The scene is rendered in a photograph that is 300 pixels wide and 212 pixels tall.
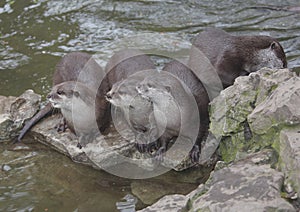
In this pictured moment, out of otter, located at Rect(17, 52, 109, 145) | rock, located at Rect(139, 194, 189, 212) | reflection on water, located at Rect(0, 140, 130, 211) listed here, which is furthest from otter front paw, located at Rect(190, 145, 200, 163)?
rock, located at Rect(139, 194, 189, 212)

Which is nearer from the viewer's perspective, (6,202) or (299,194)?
(299,194)

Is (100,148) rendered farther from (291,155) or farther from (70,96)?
(291,155)

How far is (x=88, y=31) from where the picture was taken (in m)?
5.73

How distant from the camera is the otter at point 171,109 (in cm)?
346

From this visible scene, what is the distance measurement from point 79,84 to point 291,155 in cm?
200

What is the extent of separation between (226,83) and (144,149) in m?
0.79

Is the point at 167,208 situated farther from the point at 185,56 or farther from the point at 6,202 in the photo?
the point at 185,56

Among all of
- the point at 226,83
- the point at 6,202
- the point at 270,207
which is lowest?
the point at 6,202

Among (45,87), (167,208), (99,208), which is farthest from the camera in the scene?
(45,87)

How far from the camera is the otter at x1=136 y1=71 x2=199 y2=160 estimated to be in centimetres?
346

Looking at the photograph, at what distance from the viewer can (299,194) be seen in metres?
2.13

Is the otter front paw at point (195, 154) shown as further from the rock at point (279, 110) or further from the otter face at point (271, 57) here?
the otter face at point (271, 57)

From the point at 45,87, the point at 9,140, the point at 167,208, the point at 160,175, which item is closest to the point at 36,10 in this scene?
the point at 45,87

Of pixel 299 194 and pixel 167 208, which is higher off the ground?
pixel 299 194
